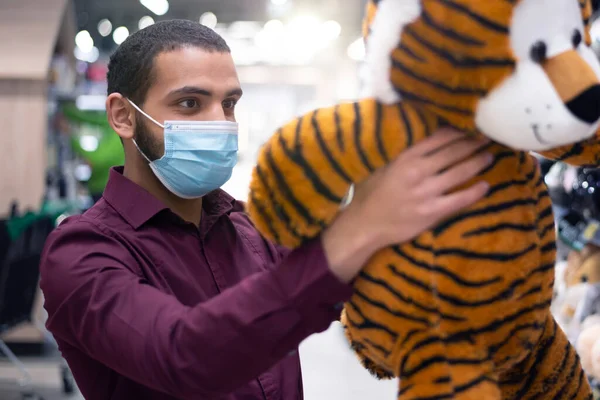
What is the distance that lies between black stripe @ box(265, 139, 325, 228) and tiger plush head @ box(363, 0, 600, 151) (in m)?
0.16

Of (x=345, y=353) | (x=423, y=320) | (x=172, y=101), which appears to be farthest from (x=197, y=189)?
(x=345, y=353)

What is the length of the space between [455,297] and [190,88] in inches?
27.9

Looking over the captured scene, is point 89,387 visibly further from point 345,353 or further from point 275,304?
point 345,353

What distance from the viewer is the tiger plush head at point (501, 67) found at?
658mm

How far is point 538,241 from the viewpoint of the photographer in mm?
748

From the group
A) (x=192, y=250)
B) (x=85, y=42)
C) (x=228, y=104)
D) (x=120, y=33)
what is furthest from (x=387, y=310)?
(x=120, y=33)

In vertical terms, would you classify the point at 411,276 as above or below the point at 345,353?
above

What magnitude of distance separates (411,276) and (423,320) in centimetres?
5

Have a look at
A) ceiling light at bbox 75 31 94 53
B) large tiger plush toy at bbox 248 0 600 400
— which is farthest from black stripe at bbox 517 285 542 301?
ceiling light at bbox 75 31 94 53

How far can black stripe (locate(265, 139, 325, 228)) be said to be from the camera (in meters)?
0.73

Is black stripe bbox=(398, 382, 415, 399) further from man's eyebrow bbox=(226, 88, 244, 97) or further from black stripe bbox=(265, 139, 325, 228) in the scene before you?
man's eyebrow bbox=(226, 88, 244, 97)

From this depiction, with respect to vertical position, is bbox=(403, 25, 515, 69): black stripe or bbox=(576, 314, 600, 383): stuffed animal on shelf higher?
bbox=(403, 25, 515, 69): black stripe

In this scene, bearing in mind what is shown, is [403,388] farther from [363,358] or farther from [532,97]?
[532,97]

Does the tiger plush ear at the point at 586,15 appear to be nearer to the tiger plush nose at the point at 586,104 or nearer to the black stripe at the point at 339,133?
the tiger plush nose at the point at 586,104
